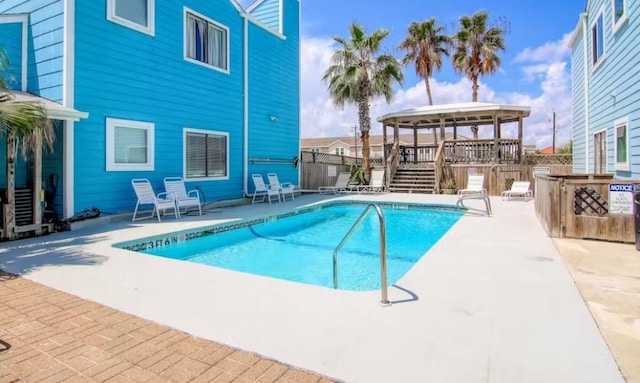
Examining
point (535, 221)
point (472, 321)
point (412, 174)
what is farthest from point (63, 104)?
point (412, 174)

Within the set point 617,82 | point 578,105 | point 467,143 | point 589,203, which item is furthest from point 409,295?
point 467,143

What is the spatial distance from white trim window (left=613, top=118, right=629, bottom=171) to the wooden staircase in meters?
6.89

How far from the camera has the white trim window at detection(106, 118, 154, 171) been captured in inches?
312

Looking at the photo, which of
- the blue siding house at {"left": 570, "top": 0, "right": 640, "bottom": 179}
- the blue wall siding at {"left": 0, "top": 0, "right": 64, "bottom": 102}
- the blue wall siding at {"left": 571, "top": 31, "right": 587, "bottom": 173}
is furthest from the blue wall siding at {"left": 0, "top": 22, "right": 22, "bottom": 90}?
the blue wall siding at {"left": 571, "top": 31, "right": 587, "bottom": 173}

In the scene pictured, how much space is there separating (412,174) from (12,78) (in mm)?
13225

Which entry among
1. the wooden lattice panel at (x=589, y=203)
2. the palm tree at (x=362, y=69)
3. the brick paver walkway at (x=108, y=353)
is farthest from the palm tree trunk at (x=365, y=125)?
the brick paver walkway at (x=108, y=353)

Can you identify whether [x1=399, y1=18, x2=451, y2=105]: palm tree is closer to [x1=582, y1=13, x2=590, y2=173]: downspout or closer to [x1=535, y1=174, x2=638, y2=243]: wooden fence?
[x1=582, y1=13, x2=590, y2=173]: downspout

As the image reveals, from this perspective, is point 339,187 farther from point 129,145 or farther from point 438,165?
point 129,145

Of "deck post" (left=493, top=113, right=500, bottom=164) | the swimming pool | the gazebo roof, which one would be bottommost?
the swimming pool

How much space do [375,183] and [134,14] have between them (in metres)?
10.1

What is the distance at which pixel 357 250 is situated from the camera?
6.90 metres

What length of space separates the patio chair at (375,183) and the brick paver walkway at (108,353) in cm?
1277

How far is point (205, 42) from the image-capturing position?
10.4 metres

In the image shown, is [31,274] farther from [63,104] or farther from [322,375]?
[63,104]
